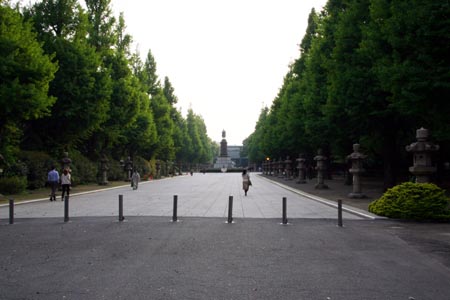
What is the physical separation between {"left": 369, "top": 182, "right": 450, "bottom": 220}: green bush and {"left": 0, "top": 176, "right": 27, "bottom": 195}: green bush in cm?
1932

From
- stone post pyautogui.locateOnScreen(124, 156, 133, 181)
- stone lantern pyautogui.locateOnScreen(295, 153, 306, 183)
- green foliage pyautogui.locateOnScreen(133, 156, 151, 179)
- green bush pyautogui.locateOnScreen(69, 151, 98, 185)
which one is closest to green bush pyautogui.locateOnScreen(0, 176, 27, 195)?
green bush pyautogui.locateOnScreen(69, 151, 98, 185)

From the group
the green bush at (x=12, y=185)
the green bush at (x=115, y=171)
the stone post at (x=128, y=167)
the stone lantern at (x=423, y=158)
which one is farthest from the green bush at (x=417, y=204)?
the stone post at (x=128, y=167)

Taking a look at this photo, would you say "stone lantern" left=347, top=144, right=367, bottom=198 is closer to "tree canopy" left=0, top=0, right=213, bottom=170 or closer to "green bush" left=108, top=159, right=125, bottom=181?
"tree canopy" left=0, top=0, right=213, bottom=170

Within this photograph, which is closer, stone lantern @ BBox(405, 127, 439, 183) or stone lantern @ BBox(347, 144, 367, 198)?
stone lantern @ BBox(405, 127, 439, 183)

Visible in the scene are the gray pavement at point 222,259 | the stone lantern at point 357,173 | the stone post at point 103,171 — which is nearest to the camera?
the gray pavement at point 222,259

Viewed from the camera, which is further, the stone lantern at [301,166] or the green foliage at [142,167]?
the green foliage at [142,167]

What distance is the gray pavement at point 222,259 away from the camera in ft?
19.1

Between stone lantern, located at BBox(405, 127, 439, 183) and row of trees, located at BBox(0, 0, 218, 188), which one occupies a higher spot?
row of trees, located at BBox(0, 0, 218, 188)

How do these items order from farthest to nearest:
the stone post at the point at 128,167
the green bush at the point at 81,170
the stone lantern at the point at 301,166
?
1. the stone post at the point at 128,167
2. the stone lantern at the point at 301,166
3. the green bush at the point at 81,170

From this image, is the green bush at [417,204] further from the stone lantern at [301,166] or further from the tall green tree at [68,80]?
the stone lantern at [301,166]

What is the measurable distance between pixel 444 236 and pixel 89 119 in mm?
25046

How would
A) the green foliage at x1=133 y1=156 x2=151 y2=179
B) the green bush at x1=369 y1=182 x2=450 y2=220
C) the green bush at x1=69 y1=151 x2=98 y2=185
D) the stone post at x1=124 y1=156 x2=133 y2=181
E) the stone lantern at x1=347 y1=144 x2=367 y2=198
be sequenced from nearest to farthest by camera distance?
the green bush at x1=369 y1=182 x2=450 y2=220 → the stone lantern at x1=347 y1=144 x2=367 y2=198 → the green bush at x1=69 y1=151 x2=98 y2=185 → the stone post at x1=124 y1=156 x2=133 y2=181 → the green foliage at x1=133 y1=156 x2=151 y2=179

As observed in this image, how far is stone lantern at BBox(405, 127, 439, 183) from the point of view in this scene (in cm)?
1611

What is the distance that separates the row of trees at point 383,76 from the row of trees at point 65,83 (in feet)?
50.8
